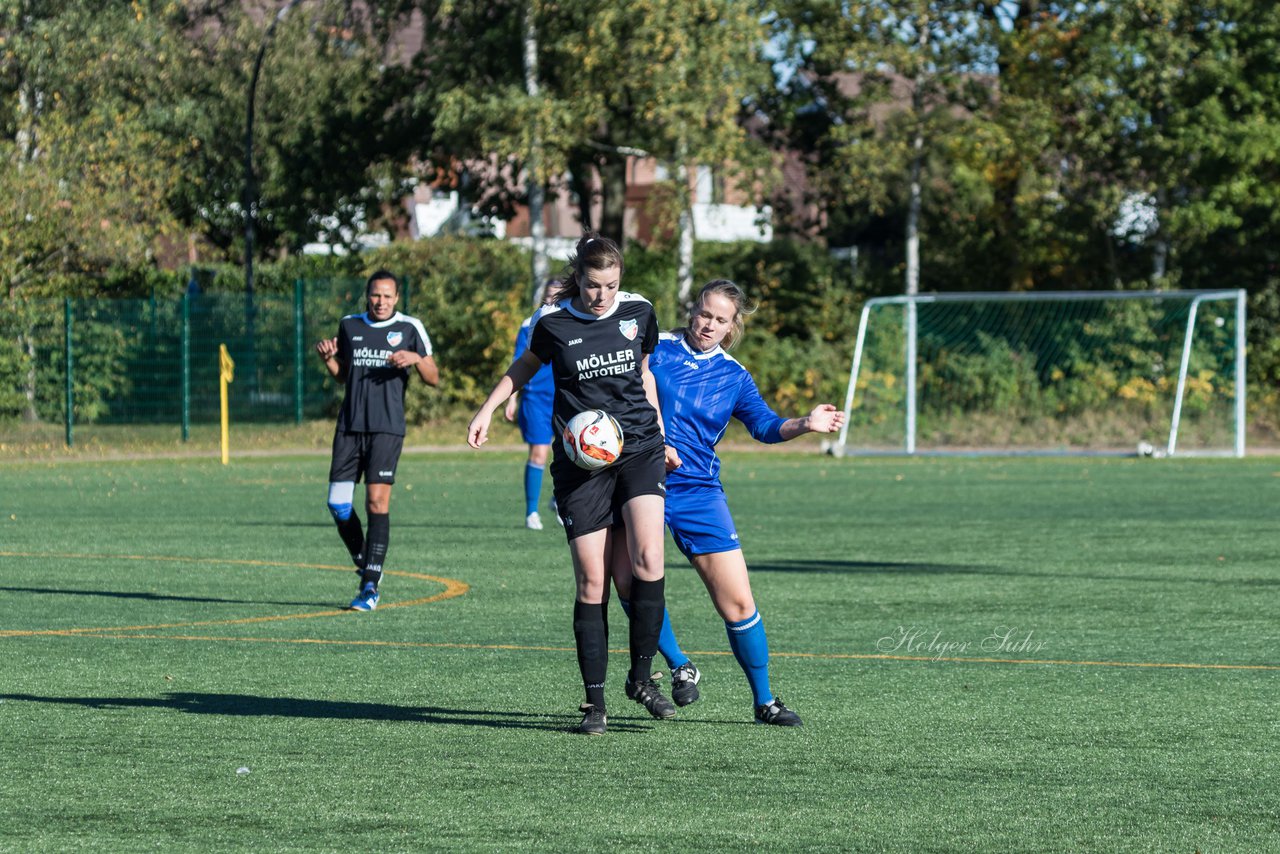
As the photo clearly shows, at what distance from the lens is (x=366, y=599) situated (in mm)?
11484

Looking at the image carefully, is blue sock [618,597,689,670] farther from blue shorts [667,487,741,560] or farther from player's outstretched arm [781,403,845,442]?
player's outstretched arm [781,403,845,442]

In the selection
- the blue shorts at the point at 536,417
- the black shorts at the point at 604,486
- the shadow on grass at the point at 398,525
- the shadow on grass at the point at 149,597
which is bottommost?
the shadow on grass at the point at 398,525

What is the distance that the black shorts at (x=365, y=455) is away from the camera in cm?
1191

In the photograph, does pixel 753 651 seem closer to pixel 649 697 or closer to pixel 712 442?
pixel 649 697

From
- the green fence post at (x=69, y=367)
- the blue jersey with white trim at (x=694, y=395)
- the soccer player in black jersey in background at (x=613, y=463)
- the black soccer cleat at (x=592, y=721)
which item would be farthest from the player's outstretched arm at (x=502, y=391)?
the green fence post at (x=69, y=367)

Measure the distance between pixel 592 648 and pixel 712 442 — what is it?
97 centimetres

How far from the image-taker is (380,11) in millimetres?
36156

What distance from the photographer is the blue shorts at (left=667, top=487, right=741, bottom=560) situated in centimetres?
748

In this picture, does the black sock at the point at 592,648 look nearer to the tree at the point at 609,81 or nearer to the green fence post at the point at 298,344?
the tree at the point at 609,81

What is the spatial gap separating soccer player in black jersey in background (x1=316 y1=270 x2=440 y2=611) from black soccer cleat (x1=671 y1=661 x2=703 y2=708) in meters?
4.41

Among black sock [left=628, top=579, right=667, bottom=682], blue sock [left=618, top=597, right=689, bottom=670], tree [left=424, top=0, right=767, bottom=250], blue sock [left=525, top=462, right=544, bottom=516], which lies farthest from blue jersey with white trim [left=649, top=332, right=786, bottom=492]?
tree [left=424, top=0, right=767, bottom=250]

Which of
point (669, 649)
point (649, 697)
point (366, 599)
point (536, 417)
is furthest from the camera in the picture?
point (536, 417)

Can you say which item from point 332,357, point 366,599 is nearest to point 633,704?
point 366,599

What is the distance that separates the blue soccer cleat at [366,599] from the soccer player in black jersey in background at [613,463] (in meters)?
4.16
